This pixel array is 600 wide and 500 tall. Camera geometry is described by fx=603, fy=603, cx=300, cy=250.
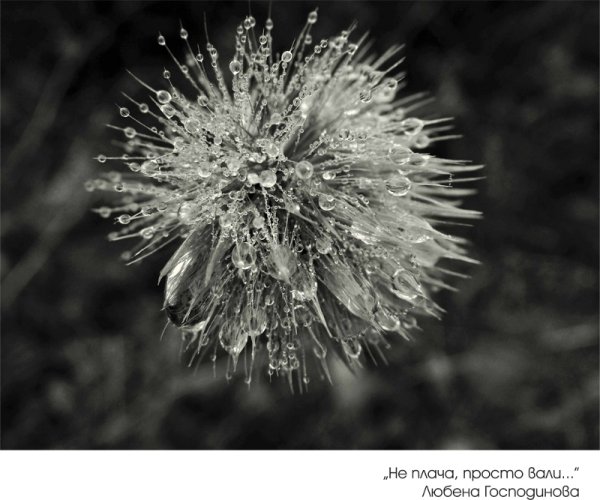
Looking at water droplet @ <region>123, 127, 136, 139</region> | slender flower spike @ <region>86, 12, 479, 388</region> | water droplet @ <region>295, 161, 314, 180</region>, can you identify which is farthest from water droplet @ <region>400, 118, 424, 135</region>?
water droplet @ <region>123, 127, 136, 139</region>

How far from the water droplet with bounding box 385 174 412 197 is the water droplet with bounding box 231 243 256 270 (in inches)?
11.9

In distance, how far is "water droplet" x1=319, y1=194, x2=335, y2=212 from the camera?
114cm

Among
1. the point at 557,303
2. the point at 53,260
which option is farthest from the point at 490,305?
the point at 53,260

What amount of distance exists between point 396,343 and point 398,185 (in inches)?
51.2

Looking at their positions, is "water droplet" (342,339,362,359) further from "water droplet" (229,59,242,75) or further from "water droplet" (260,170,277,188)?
"water droplet" (229,59,242,75)

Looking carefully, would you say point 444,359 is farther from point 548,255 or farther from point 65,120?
point 65,120

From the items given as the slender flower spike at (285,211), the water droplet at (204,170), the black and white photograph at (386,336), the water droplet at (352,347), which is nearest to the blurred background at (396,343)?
the black and white photograph at (386,336)

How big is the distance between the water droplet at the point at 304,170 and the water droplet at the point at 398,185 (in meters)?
0.16

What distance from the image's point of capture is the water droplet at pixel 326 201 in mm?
1138

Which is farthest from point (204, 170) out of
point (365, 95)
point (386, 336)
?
point (386, 336)

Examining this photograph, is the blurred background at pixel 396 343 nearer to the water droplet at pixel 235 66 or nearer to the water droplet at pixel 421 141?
the water droplet at pixel 421 141

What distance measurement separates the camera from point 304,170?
3.73ft

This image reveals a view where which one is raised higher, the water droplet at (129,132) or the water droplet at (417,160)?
the water droplet at (129,132)

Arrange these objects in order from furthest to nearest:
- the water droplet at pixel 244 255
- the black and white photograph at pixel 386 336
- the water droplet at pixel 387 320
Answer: the black and white photograph at pixel 386 336 → the water droplet at pixel 387 320 → the water droplet at pixel 244 255
